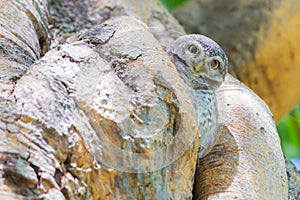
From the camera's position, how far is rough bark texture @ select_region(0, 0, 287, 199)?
2.20 ft

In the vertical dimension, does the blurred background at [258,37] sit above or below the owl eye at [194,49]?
below

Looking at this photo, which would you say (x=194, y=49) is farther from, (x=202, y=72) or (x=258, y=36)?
(x=258, y=36)

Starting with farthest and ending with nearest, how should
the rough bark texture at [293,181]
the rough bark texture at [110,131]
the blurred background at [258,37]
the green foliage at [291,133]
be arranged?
the green foliage at [291,133]
the blurred background at [258,37]
the rough bark texture at [293,181]
the rough bark texture at [110,131]

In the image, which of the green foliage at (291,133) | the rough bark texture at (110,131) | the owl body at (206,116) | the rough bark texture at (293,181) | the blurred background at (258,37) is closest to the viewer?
the rough bark texture at (110,131)

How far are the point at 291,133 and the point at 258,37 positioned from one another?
0.79 metres

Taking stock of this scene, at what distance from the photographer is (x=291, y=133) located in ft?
7.79

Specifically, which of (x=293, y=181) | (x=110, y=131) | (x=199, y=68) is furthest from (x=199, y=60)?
(x=293, y=181)

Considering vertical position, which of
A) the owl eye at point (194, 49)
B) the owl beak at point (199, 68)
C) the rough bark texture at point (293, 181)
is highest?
the owl eye at point (194, 49)

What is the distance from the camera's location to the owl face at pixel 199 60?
0.83 metres

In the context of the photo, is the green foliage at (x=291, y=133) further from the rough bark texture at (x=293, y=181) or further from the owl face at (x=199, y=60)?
the owl face at (x=199, y=60)

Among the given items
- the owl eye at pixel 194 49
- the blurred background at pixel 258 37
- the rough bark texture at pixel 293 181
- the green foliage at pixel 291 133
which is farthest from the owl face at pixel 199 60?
the green foliage at pixel 291 133

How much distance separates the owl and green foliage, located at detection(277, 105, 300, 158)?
4.88ft

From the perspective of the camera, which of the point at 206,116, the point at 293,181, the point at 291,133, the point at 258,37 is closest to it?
the point at 206,116

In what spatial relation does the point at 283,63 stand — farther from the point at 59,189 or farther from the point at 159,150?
the point at 59,189
